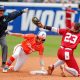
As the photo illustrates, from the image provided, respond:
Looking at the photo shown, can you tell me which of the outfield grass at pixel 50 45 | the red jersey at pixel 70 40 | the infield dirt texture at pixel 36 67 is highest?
the red jersey at pixel 70 40

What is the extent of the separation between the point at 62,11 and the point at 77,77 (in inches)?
561

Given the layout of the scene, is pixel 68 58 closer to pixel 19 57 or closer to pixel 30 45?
pixel 30 45

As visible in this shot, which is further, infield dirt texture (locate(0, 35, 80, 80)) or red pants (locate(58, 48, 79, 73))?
red pants (locate(58, 48, 79, 73))

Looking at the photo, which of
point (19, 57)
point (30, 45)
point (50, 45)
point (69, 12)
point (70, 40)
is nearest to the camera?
point (70, 40)

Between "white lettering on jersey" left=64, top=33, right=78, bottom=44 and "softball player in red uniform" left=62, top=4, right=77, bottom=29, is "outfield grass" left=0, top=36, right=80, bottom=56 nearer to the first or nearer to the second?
"softball player in red uniform" left=62, top=4, right=77, bottom=29

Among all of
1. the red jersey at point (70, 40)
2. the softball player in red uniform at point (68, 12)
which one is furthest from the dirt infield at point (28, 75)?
the softball player in red uniform at point (68, 12)

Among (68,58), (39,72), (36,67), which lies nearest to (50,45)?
(36,67)

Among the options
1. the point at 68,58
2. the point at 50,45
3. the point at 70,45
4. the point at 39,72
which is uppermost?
the point at 70,45

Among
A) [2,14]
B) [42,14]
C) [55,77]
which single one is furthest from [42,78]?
[42,14]

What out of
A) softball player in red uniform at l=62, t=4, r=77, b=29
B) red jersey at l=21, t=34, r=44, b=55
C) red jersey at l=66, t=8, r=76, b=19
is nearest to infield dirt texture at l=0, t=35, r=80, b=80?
red jersey at l=21, t=34, r=44, b=55

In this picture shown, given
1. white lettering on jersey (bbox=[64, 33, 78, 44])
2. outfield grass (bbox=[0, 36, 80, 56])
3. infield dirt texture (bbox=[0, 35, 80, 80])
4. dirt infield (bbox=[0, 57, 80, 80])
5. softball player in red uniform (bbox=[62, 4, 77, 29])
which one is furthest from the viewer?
softball player in red uniform (bbox=[62, 4, 77, 29])

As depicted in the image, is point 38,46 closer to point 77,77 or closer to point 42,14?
point 77,77

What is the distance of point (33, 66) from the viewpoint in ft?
53.8

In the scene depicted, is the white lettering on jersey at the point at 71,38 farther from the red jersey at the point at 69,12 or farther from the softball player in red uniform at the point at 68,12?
the red jersey at the point at 69,12
